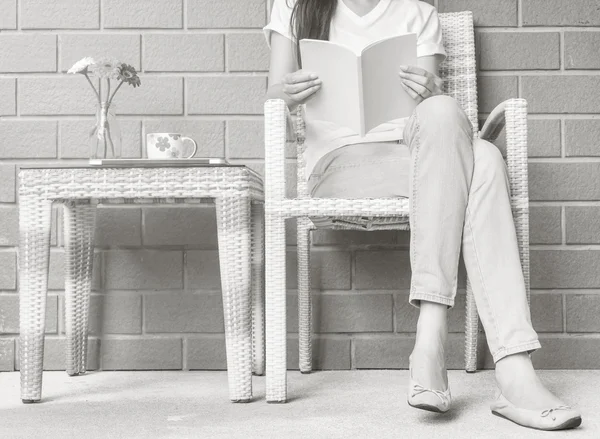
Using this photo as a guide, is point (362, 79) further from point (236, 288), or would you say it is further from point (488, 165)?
point (236, 288)

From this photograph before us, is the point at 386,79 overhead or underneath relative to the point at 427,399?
overhead

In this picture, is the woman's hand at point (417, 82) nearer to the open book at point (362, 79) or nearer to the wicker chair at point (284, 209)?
the open book at point (362, 79)

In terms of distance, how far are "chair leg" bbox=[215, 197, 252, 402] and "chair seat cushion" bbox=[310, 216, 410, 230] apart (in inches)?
8.0

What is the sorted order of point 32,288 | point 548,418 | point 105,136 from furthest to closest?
point 105,136 → point 32,288 → point 548,418

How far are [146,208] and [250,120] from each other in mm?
394

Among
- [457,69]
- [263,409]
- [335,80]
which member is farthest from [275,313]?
[457,69]

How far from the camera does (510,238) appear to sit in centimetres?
141

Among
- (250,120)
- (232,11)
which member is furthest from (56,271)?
(232,11)

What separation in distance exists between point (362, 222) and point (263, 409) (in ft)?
1.63

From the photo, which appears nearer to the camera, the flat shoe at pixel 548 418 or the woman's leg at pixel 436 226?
the flat shoe at pixel 548 418

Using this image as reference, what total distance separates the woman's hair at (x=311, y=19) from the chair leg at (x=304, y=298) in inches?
18.0

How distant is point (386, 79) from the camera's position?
1.61 metres

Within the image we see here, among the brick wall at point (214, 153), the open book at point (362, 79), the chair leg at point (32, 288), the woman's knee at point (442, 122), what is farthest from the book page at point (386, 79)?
the chair leg at point (32, 288)

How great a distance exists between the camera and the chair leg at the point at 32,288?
1.64 m
